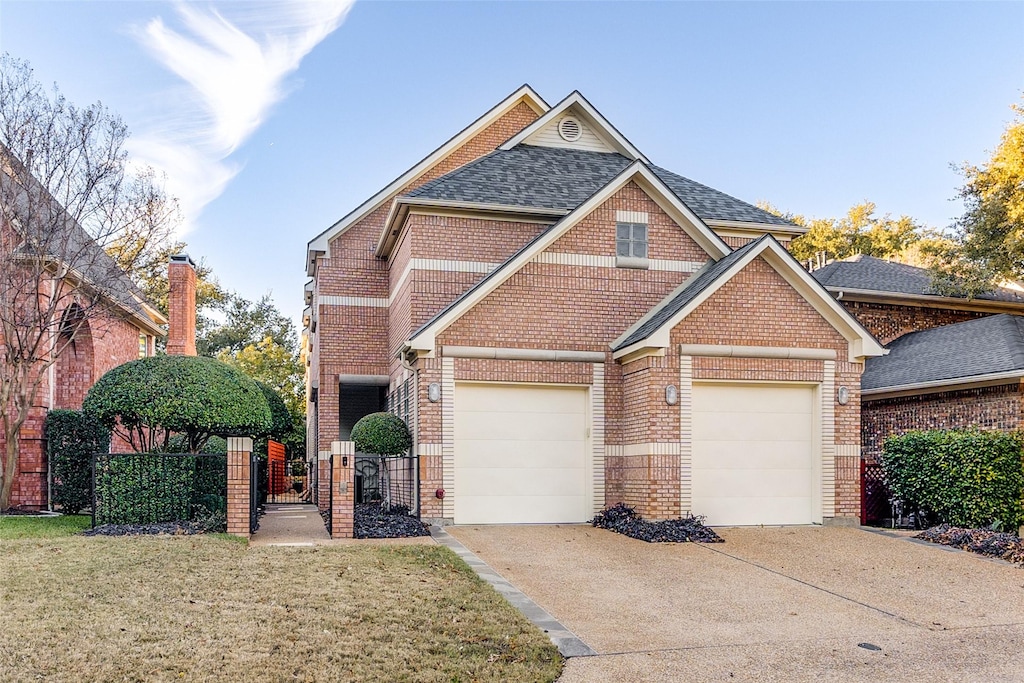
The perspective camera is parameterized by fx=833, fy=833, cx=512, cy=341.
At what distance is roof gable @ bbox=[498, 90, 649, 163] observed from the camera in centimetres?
1908

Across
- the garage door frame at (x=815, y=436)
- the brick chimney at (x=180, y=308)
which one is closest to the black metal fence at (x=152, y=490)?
the garage door frame at (x=815, y=436)

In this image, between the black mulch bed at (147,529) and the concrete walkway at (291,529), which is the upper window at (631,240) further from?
the black mulch bed at (147,529)

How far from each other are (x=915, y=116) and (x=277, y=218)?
14.4 metres

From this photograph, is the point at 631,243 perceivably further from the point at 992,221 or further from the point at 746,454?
the point at 992,221

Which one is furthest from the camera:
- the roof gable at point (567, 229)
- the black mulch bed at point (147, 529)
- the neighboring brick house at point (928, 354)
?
the neighboring brick house at point (928, 354)

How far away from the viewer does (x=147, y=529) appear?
1225 cm

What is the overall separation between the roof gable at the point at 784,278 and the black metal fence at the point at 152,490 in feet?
23.5

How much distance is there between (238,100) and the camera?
41.3 feet

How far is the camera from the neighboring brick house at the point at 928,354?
15.5 m

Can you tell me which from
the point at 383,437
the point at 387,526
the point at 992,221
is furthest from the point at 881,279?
the point at 387,526

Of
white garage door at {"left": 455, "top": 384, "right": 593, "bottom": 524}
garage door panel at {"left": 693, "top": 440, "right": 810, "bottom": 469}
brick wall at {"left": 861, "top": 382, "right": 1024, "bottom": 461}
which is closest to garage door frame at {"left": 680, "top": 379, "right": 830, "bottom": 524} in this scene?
garage door panel at {"left": 693, "top": 440, "right": 810, "bottom": 469}

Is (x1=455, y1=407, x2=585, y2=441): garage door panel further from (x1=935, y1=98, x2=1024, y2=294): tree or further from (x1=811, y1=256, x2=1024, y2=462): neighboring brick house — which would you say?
(x1=935, y1=98, x2=1024, y2=294): tree

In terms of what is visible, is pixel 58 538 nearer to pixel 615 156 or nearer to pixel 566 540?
pixel 566 540

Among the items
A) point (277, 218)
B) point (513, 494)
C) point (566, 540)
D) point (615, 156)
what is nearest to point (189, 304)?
point (277, 218)
